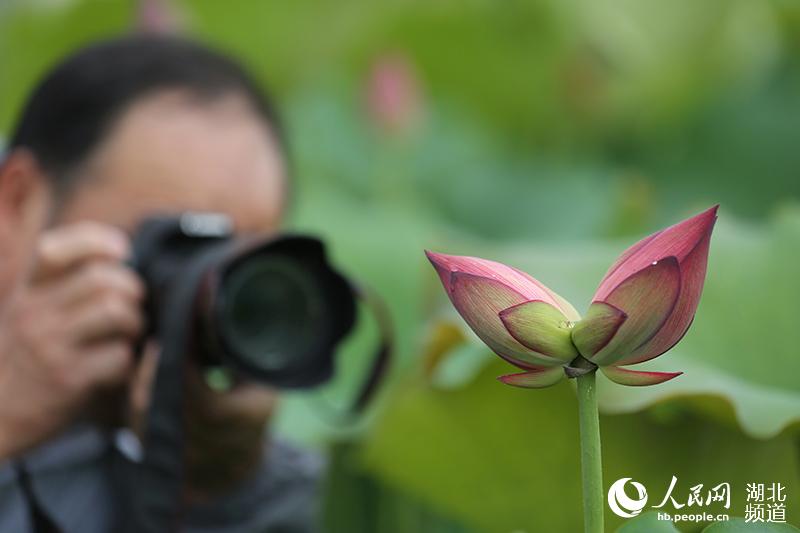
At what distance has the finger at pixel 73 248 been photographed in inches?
29.2

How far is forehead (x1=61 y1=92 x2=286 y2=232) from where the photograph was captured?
0.82 metres

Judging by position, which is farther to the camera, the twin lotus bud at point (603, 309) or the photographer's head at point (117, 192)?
the photographer's head at point (117, 192)

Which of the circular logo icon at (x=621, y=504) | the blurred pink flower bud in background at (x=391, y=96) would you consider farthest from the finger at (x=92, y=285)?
the blurred pink flower bud in background at (x=391, y=96)

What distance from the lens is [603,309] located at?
371 millimetres

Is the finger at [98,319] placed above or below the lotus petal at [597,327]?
above

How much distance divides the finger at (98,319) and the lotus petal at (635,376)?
0.43 metres

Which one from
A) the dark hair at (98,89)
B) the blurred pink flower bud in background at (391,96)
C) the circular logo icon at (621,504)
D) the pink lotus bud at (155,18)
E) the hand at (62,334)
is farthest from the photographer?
the blurred pink flower bud in background at (391,96)

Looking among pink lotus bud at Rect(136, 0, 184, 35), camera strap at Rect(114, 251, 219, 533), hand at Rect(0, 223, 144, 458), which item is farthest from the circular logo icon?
pink lotus bud at Rect(136, 0, 184, 35)

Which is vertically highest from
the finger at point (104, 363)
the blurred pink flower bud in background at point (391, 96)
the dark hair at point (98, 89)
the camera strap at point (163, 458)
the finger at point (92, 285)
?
the blurred pink flower bud in background at point (391, 96)

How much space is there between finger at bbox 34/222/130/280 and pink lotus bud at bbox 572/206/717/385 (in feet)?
1.46

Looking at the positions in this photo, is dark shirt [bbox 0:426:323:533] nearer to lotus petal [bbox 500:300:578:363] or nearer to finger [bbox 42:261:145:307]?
finger [bbox 42:261:145:307]

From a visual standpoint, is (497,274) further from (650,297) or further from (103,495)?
(103,495)

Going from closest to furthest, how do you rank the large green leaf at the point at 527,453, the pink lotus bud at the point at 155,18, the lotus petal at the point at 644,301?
1. the lotus petal at the point at 644,301
2. the large green leaf at the point at 527,453
3. the pink lotus bud at the point at 155,18

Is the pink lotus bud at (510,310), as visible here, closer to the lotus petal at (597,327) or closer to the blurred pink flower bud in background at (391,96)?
the lotus petal at (597,327)
